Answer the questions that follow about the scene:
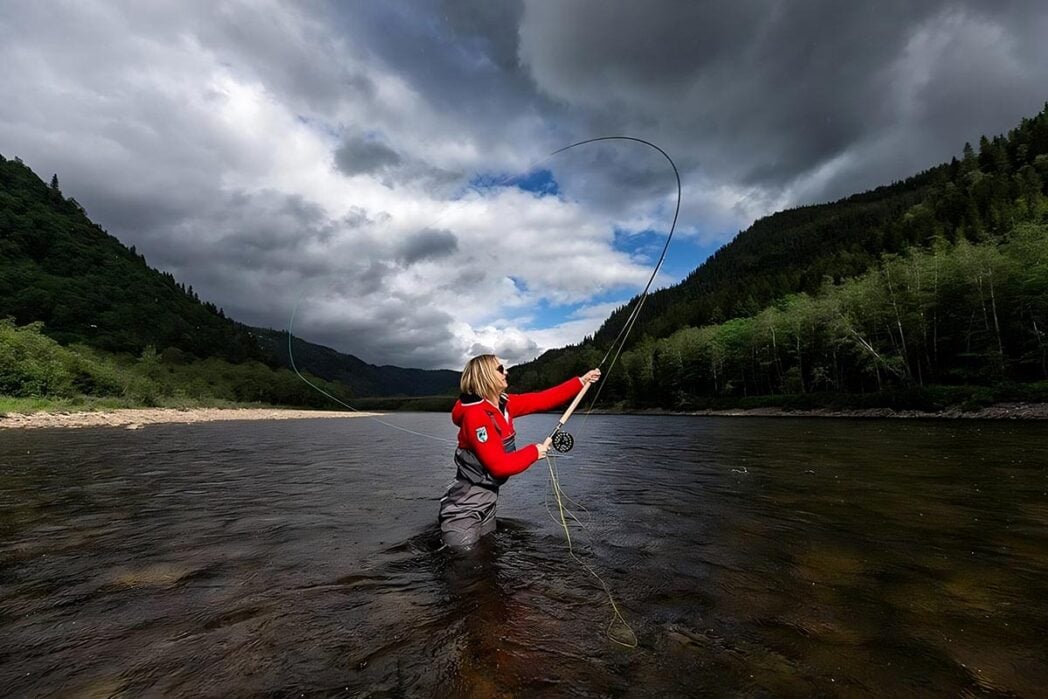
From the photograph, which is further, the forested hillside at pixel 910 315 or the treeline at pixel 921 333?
the forested hillside at pixel 910 315

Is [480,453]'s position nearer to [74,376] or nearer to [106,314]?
[74,376]

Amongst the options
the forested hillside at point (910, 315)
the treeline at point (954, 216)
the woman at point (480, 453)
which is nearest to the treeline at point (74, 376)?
the woman at point (480, 453)

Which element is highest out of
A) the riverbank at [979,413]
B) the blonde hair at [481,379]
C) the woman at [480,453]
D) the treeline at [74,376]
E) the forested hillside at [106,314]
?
the forested hillside at [106,314]

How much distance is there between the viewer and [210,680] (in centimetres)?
292

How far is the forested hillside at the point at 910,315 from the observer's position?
42.7 meters

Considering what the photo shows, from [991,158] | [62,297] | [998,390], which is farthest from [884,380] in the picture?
[62,297]

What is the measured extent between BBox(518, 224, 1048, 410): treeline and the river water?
41.6 meters

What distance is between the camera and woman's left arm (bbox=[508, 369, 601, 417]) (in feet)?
21.0

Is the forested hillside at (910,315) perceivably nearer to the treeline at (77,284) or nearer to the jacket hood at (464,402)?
the jacket hood at (464,402)

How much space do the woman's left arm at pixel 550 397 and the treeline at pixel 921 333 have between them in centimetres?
4426

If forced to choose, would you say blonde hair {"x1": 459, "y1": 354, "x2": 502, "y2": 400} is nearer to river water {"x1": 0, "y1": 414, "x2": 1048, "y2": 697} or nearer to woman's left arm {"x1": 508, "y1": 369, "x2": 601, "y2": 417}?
woman's left arm {"x1": 508, "y1": 369, "x2": 601, "y2": 417}

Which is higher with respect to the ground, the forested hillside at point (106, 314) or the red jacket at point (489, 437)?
the forested hillside at point (106, 314)

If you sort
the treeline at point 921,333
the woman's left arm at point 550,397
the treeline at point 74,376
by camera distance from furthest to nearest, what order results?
the treeline at point 921,333, the treeline at point 74,376, the woman's left arm at point 550,397

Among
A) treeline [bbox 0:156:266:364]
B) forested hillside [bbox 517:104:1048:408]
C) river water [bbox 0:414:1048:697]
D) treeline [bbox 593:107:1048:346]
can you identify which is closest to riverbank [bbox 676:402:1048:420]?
forested hillside [bbox 517:104:1048:408]
